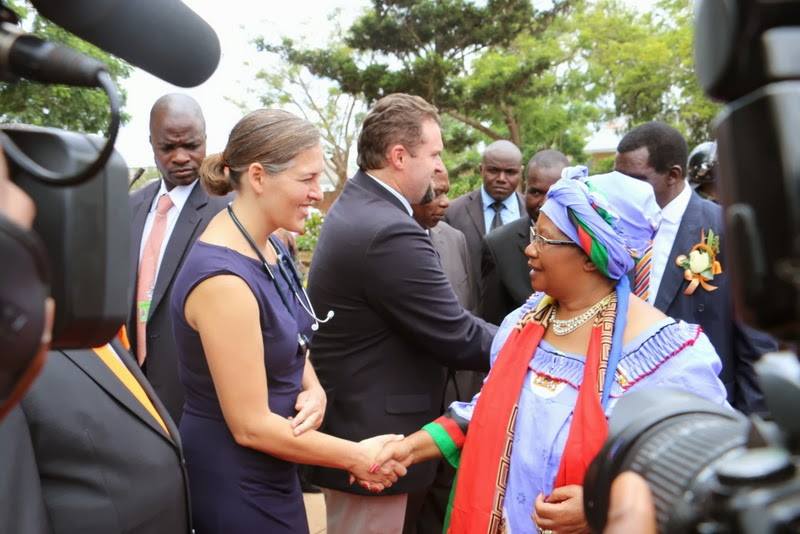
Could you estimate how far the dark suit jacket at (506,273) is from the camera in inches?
173

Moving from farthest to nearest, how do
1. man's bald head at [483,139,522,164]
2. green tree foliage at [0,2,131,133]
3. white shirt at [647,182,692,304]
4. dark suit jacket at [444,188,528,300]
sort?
green tree foliage at [0,2,131,133], man's bald head at [483,139,522,164], dark suit jacket at [444,188,528,300], white shirt at [647,182,692,304]

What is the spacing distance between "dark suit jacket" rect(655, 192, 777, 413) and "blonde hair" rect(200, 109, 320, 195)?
68.7 inches

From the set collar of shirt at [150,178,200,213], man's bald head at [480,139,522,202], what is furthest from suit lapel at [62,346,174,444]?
man's bald head at [480,139,522,202]

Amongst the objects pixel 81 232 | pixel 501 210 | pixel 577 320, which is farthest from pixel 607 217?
pixel 501 210

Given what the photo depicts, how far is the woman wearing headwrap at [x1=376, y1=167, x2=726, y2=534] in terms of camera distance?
2113mm

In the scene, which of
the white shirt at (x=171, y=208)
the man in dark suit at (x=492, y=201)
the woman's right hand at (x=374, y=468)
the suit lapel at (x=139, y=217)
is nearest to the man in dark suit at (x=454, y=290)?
the woman's right hand at (x=374, y=468)

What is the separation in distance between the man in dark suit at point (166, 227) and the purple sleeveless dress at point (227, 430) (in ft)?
3.52

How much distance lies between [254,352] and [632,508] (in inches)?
60.6

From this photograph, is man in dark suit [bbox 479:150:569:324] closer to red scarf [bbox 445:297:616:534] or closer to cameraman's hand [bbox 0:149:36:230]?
red scarf [bbox 445:297:616:534]

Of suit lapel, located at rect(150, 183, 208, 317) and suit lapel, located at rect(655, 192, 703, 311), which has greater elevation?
suit lapel, located at rect(655, 192, 703, 311)

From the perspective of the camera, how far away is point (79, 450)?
5.64ft

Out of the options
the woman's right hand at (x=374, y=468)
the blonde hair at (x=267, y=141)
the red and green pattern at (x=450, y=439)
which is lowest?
the woman's right hand at (x=374, y=468)

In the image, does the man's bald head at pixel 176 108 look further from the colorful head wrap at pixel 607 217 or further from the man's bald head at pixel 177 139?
the colorful head wrap at pixel 607 217

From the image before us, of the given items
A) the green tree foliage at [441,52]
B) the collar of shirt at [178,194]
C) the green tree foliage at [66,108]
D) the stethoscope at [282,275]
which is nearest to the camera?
the stethoscope at [282,275]
